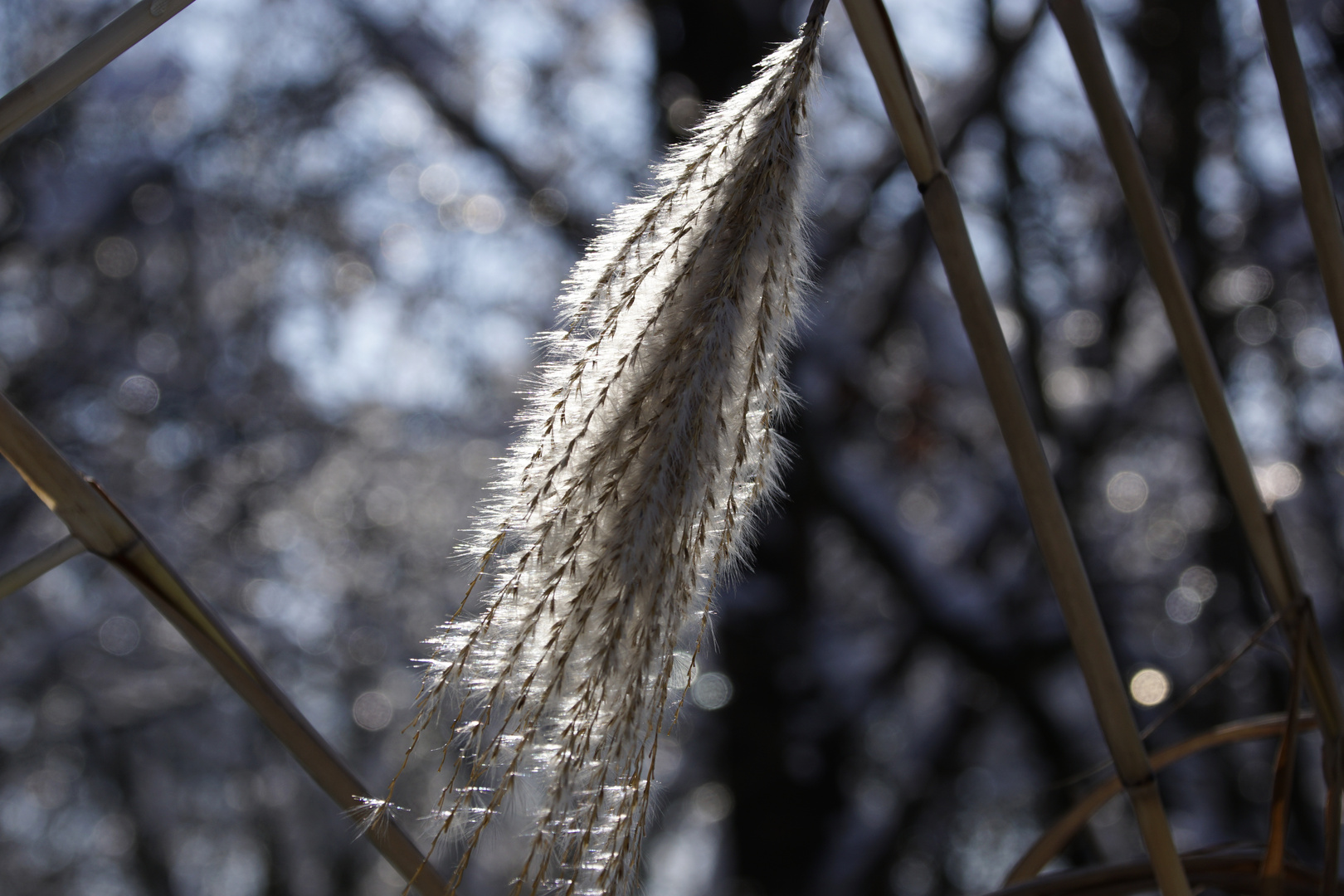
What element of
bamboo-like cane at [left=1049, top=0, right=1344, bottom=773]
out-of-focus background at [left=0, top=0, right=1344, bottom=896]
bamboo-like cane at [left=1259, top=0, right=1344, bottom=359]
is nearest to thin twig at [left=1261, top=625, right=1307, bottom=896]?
bamboo-like cane at [left=1049, top=0, right=1344, bottom=773]

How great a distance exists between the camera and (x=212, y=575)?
82.4 inches

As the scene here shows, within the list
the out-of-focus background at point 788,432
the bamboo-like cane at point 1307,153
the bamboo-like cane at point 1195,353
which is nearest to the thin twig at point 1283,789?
the bamboo-like cane at point 1195,353

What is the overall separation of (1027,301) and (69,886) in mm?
3024

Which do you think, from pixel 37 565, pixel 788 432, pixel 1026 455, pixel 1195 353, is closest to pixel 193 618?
pixel 37 565

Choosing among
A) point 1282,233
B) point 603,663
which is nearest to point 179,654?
point 603,663

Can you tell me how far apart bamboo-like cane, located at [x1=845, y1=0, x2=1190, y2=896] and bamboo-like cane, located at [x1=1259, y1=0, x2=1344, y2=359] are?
0.50 ft

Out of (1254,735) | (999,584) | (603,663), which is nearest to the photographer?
(603,663)

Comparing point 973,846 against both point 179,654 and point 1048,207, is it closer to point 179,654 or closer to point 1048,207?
point 1048,207

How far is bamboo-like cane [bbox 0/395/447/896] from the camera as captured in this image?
0.99 ft

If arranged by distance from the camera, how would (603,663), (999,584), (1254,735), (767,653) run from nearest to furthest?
(603,663)
(1254,735)
(767,653)
(999,584)

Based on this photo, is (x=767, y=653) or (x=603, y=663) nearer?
(x=603, y=663)

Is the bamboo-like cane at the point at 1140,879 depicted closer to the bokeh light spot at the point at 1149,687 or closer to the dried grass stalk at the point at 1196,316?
the dried grass stalk at the point at 1196,316

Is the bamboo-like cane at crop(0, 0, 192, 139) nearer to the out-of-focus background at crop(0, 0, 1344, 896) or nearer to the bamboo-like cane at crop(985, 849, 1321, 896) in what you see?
the bamboo-like cane at crop(985, 849, 1321, 896)

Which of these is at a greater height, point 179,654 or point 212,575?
point 212,575
